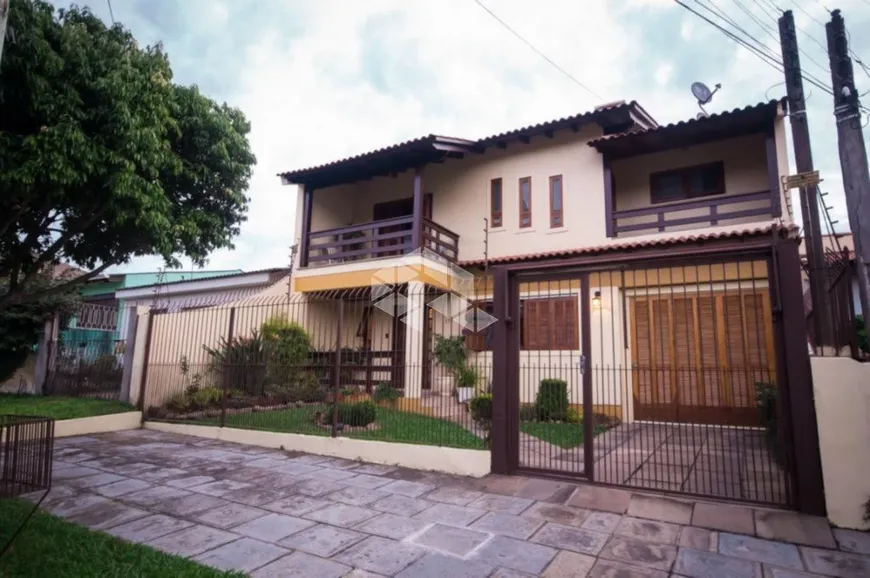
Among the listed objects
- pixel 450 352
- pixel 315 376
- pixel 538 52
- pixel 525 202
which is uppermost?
pixel 538 52

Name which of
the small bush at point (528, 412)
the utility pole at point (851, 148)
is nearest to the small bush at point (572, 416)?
the small bush at point (528, 412)

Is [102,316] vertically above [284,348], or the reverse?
[102,316]

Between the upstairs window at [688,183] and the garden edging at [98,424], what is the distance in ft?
39.0

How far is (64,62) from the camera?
5.10m

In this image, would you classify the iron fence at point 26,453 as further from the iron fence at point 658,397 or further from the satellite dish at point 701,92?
the satellite dish at point 701,92

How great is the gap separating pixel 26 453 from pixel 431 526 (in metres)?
3.49

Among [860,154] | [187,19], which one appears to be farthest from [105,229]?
[860,154]

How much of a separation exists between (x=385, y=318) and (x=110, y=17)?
7.70 meters

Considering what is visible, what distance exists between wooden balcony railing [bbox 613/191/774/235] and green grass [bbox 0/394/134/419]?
1108 centimetres

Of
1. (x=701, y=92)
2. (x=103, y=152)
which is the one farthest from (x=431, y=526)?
(x=701, y=92)

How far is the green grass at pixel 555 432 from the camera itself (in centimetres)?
646

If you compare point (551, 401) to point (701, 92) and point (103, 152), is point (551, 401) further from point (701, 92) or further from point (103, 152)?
point (701, 92)

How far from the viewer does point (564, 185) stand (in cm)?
1185

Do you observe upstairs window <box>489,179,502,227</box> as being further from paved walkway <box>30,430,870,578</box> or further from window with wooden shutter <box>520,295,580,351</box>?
paved walkway <box>30,430,870,578</box>
